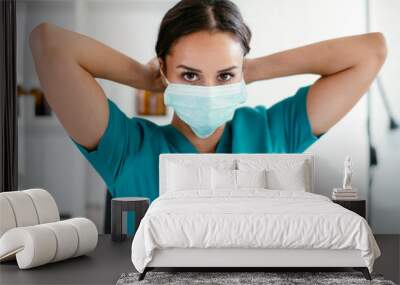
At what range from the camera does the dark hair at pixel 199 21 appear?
5988 mm

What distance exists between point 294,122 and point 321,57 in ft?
2.20

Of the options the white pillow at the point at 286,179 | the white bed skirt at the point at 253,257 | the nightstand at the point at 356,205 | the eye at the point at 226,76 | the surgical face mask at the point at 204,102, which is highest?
the eye at the point at 226,76

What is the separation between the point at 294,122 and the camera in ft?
20.4

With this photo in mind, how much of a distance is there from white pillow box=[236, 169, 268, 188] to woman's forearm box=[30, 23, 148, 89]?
51.4 inches

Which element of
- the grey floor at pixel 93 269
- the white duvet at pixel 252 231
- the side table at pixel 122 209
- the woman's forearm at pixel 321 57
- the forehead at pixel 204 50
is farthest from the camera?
the woman's forearm at pixel 321 57

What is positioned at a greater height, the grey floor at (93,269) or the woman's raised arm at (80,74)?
the woman's raised arm at (80,74)

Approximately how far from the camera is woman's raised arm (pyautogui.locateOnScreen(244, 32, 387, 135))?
614cm

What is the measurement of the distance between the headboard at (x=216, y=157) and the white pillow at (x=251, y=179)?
0.38 m

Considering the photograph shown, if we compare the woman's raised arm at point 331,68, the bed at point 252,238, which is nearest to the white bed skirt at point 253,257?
the bed at point 252,238

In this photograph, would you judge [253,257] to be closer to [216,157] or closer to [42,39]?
[216,157]

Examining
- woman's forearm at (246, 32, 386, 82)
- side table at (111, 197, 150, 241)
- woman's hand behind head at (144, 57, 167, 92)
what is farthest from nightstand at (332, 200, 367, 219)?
woman's hand behind head at (144, 57, 167, 92)

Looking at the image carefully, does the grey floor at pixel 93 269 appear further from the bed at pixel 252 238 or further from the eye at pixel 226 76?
the eye at pixel 226 76

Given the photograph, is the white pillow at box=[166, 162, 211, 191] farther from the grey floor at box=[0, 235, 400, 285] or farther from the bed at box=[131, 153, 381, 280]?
the bed at box=[131, 153, 381, 280]

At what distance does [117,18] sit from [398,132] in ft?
→ 9.61
